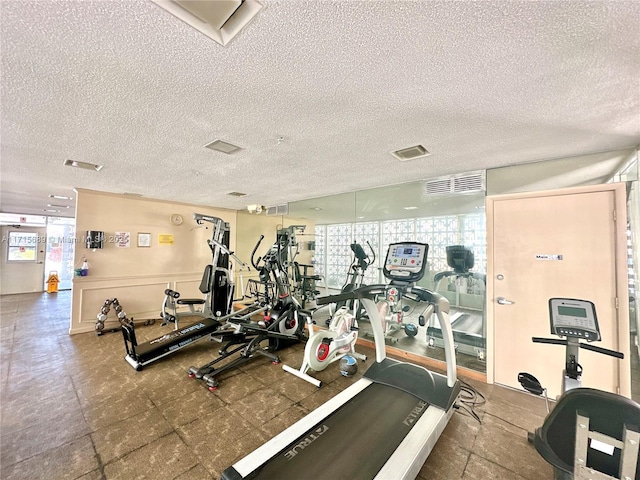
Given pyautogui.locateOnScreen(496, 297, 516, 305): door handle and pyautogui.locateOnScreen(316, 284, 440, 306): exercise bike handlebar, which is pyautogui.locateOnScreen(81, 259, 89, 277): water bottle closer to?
pyautogui.locateOnScreen(316, 284, 440, 306): exercise bike handlebar

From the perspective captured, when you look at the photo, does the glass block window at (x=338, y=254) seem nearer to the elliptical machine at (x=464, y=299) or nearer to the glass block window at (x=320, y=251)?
the glass block window at (x=320, y=251)

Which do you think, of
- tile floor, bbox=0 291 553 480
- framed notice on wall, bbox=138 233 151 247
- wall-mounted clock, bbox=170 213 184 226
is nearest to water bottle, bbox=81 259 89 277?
framed notice on wall, bbox=138 233 151 247

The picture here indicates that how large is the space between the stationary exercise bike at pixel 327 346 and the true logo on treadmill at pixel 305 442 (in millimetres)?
919

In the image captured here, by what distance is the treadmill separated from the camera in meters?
1.61

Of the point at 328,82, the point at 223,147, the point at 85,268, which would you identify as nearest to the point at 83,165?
the point at 223,147

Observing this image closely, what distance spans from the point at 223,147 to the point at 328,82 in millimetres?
1514

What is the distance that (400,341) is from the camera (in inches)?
158

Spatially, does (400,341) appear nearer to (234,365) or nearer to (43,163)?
(234,365)

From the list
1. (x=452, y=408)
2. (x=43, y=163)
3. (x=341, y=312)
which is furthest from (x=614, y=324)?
(x=43, y=163)

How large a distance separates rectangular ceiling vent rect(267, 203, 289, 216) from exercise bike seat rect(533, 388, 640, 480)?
5.44 metres

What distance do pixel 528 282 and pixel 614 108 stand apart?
5.87 feet

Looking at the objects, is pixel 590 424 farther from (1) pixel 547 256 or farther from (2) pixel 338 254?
(2) pixel 338 254

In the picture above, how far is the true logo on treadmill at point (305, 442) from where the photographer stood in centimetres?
171

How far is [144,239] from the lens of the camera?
5.39 meters
